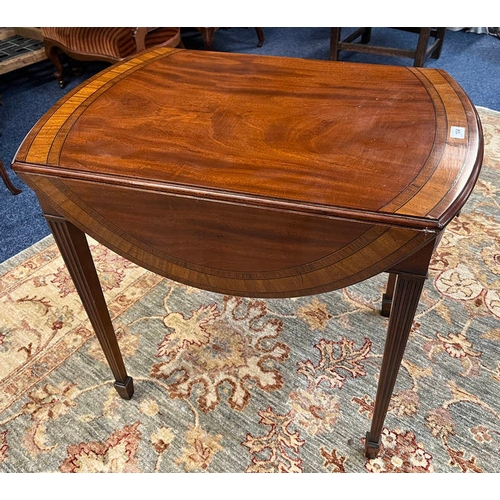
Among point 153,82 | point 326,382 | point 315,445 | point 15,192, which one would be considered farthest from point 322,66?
point 15,192

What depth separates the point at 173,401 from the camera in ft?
4.11

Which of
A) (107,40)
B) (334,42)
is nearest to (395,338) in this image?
Answer: (107,40)

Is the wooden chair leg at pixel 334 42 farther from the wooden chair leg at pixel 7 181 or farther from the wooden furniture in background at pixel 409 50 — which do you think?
the wooden chair leg at pixel 7 181

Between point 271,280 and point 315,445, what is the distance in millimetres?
515

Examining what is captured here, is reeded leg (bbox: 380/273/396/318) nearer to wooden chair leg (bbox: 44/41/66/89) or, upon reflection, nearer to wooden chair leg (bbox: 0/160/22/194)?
wooden chair leg (bbox: 0/160/22/194)

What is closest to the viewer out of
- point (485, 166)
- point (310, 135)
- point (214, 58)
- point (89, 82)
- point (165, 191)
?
point (165, 191)

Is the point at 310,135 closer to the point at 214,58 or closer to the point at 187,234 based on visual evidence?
the point at 187,234

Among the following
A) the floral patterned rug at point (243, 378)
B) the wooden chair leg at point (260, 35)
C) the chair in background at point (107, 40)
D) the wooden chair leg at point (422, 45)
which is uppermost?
the chair in background at point (107, 40)

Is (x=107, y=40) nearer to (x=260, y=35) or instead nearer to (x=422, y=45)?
(x=260, y=35)

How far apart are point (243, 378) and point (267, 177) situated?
2.25 feet

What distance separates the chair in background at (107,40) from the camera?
237cm

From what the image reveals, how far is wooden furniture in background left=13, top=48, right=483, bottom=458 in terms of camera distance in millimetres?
742

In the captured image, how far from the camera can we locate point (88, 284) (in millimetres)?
1047

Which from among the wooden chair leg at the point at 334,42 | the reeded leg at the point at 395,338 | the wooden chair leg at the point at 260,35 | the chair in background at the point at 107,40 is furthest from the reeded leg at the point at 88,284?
the wooden chair leg at the point at 260,35
